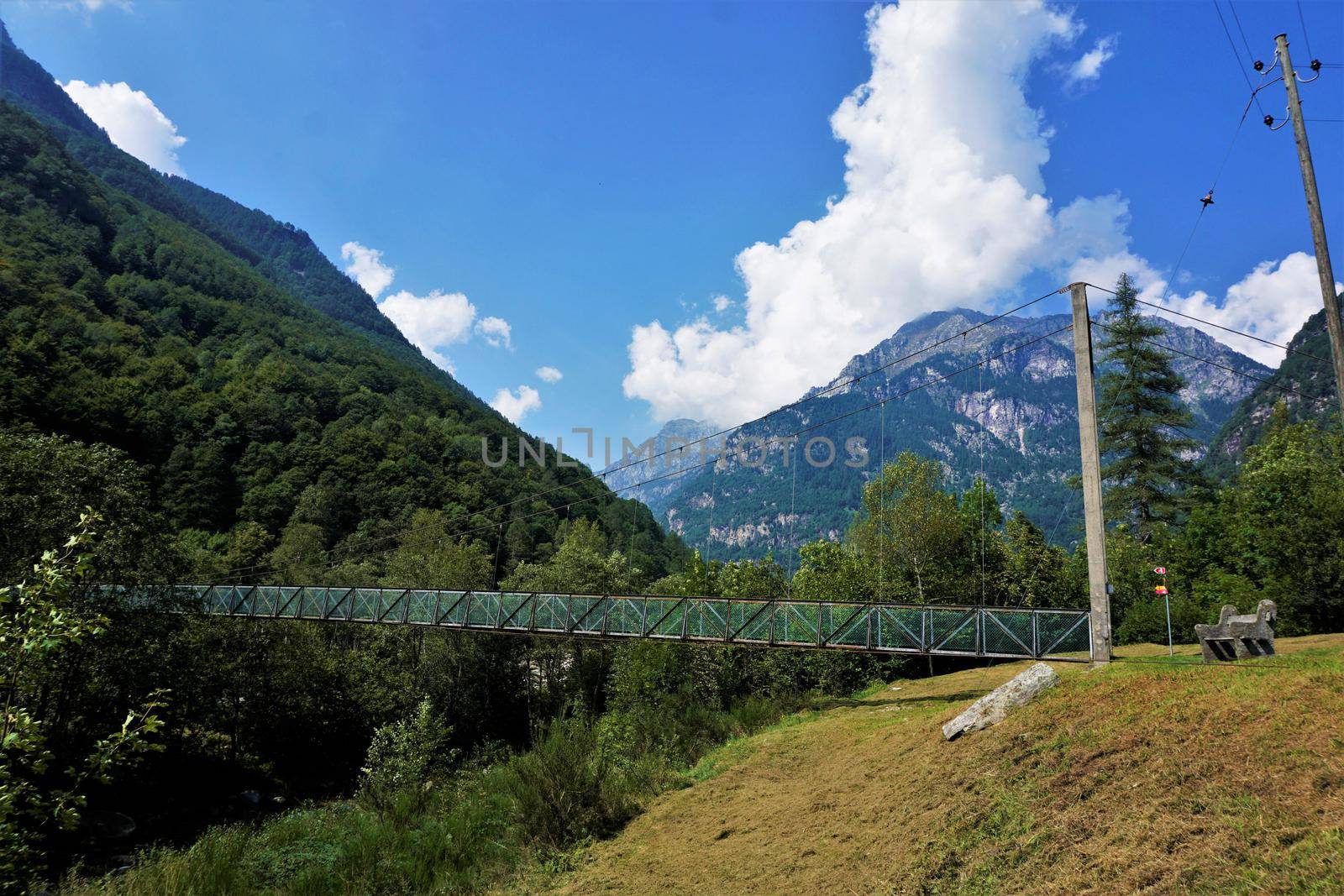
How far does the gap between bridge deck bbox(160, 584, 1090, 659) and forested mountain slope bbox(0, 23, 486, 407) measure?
94.1 m

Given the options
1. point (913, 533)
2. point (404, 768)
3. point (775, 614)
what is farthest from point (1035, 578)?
point (404, 768)

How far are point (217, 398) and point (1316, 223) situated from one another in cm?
6056

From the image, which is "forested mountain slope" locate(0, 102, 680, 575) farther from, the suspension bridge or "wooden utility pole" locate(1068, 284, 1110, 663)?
"wooden utility pole" locate(1068, 284, 1110, 663)

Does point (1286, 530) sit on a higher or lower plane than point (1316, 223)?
lower

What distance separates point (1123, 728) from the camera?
650cm

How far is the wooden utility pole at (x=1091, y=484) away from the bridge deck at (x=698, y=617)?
1261mm

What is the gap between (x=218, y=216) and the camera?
6245 inches

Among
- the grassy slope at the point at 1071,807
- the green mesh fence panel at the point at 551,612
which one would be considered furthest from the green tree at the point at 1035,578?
the green mesh fence panel at the point at 551,612

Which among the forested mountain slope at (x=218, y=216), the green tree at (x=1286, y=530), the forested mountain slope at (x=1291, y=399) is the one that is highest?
the forested mountain slope at (x=218, y=216)

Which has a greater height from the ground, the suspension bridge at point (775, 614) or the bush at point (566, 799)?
the suspension bridge at point (775, 614)

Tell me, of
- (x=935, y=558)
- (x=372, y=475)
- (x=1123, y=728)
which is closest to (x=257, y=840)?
(x=1123, y=728)

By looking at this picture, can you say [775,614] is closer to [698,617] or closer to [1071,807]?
[698,617]

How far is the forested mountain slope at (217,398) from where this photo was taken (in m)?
42.2

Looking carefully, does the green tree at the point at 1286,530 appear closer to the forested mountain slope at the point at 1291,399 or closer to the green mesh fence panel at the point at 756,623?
the green mesh fence panel at the point at 756,623
